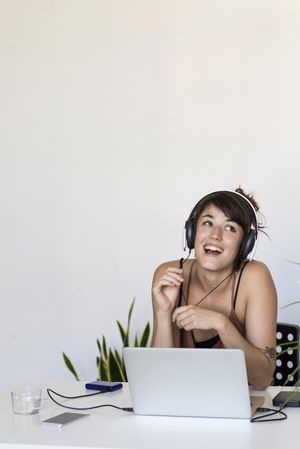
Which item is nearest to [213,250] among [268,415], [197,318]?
[197,318]

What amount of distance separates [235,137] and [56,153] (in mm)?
992

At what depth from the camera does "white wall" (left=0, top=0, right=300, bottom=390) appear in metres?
3.96

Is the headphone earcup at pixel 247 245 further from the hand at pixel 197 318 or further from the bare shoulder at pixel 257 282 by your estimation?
the hand at pixel 197 318

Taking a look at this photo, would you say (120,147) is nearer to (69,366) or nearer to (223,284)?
(69,366)

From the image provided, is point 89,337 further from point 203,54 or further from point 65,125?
point 203,54

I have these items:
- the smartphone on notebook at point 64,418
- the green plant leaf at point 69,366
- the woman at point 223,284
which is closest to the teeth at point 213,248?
the woman at point 223,284

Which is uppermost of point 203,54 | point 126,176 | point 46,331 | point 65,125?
point 203,54

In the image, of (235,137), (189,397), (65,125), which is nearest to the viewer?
(189,397)

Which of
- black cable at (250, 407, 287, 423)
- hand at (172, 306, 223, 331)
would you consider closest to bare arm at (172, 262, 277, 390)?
hand at (172, 306, 223, 331)

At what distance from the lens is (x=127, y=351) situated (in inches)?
82.7

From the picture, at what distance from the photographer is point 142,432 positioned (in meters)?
1.93

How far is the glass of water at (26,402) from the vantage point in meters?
2.16

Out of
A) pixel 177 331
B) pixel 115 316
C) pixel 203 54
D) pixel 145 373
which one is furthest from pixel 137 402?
pixel 203 54

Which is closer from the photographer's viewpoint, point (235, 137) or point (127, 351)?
A: point (127, 351)
